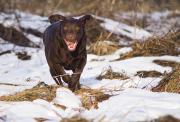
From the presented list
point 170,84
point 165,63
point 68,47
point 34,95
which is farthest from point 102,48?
point 34,95

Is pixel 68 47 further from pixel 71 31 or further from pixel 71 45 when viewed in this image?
pixel 71 31

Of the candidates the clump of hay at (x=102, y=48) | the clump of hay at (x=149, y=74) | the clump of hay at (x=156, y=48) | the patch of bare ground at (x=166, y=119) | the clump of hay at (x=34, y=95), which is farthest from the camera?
the clump of hay at (x=102, y=48)

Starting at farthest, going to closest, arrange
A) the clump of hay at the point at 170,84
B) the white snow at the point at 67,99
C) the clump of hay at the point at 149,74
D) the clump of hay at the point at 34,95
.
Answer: the clump of hay at the point at 149,74
the clump of hay at the point at 170,84
the clump of hay at the point at 34,95
the white snow at the point at 67,99

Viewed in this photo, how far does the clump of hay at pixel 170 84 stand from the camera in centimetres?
739

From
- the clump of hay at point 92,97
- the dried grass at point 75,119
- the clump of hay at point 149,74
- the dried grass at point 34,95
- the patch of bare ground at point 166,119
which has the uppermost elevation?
the patch of bare ground at point 166,119

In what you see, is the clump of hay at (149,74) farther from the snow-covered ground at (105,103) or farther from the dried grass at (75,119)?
the dried grass at (75,119)

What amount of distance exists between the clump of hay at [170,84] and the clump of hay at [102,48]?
4.48 meters

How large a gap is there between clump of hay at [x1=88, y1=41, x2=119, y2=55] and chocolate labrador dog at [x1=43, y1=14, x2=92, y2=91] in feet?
12.9

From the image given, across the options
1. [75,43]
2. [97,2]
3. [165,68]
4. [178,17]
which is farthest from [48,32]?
[178,17]

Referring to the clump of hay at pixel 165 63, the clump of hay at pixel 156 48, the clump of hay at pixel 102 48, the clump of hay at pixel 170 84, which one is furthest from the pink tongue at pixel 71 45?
the clump of hay at pixel 102 48

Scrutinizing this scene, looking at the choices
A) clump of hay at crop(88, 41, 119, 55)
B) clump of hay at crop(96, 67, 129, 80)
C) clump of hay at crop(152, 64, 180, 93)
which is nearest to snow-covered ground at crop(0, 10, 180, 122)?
clump of hay at crop(96, 67, 129, 80)

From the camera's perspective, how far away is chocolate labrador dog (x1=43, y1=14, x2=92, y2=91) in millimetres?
7945

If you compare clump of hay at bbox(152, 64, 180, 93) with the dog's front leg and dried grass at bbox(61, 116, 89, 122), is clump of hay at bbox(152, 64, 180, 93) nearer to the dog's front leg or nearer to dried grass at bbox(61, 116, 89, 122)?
the dog's front leg

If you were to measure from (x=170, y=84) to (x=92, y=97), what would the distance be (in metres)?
1.06
